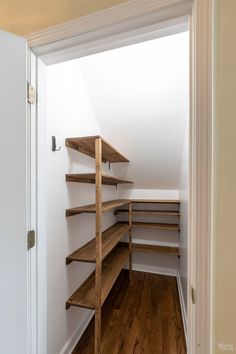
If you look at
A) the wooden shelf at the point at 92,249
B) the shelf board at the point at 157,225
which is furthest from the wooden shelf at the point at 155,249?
the wooden shelf at the point at 92,249

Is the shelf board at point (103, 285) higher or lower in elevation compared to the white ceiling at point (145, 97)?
lower

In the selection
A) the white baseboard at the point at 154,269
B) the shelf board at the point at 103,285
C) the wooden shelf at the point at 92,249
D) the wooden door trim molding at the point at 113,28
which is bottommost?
the white baseboard at the point at 154,269

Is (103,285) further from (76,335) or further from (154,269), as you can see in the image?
(154,269)

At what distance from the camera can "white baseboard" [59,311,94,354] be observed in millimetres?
1402

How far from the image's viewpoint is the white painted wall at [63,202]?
4.03 feet

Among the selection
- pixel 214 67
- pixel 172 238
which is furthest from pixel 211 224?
pixel 172 238

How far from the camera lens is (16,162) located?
0.75 meters

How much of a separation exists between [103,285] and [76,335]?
1.51 feet

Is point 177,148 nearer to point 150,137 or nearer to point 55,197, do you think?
point 150,137

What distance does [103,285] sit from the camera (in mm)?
1613

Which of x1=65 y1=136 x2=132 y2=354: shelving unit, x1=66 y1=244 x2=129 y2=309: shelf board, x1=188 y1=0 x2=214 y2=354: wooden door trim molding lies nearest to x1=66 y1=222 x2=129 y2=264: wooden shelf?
x1=65 y1=136 x2=132 y2=354: shelving unit

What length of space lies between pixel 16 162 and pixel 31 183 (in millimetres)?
120

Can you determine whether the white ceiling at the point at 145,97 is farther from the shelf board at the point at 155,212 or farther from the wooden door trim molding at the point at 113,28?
the wooden door trim molding at the point at 113,28

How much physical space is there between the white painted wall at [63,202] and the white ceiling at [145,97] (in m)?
0.27
